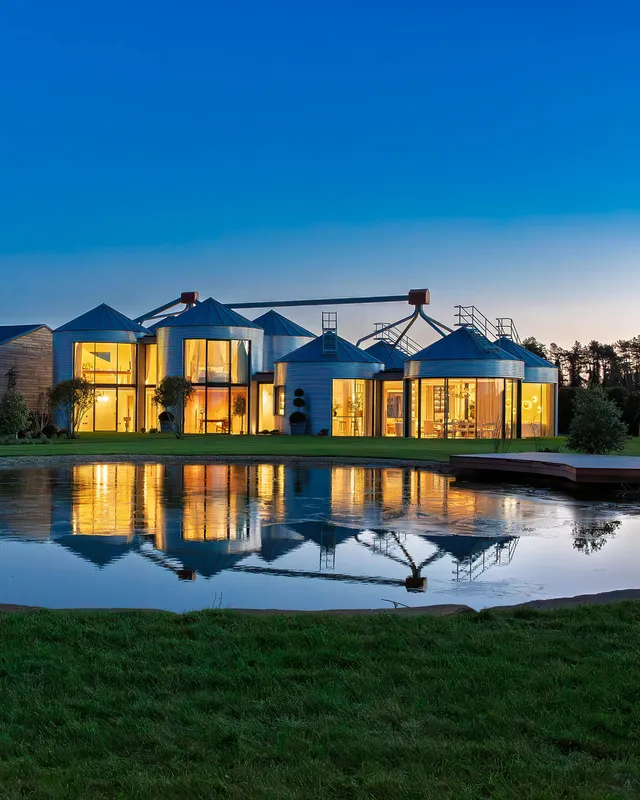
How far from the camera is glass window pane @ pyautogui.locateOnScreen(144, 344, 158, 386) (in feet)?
136

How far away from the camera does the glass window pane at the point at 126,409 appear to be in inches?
1630

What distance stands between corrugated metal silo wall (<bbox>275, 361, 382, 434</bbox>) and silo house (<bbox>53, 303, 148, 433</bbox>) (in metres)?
8.22

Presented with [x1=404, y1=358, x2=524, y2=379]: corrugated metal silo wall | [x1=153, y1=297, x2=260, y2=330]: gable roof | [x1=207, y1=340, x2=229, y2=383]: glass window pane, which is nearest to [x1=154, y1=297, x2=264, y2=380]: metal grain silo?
[x1=153, y1=297, x2=260, y2=330]: gable roof

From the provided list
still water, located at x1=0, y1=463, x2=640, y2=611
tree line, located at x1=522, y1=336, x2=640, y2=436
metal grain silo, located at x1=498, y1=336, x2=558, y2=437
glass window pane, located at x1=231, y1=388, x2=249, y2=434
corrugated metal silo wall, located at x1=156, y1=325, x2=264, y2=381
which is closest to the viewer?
still water, located at x1=0, y1=463, x2=640, y2=611

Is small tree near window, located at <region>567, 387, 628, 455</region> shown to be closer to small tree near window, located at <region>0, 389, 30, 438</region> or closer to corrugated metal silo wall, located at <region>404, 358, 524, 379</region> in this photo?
corrugated metal silo wall, located at <region>404, 358, 524, 379</region>

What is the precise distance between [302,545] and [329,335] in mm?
30234

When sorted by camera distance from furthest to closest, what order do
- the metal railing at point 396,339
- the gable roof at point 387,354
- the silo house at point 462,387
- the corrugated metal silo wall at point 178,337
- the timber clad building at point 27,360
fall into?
the metal railing at point 396,339 → the gable roof at point 387,354 → the corrugated metal silo wall at point 178,337 → the timber clad building at point 27,360 → the silo house at point 462,387

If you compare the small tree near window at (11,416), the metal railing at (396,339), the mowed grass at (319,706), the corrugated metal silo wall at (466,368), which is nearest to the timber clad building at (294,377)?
the corrugated metal silo wall at (466,368)

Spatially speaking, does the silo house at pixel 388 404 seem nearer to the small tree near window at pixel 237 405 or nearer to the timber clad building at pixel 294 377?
the timber clad building at pixel 294 377

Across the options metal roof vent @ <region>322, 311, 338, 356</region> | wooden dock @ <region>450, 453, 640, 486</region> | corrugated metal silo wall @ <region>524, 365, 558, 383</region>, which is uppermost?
metal roof vent @ <region>322, 311, 338, 356</region>

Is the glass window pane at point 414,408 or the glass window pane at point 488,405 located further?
the glass window pane at point 414,408

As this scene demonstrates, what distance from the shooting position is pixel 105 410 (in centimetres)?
4141

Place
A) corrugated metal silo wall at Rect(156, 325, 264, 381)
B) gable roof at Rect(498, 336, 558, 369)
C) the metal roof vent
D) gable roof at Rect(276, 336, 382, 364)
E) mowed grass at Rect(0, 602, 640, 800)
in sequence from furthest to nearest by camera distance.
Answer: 1. corrugated metal silo wall at Rect(156, 325, 264, 381)
2. gable roof at Rect(498, 336, 558, 369)
3. the metal roof vent
4. gable roof at Rect(276, 336, 382, 364)
5. mowed grass at Rect(0, 602, 640, 800)

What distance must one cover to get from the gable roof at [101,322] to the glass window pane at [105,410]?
3082 millimetres
